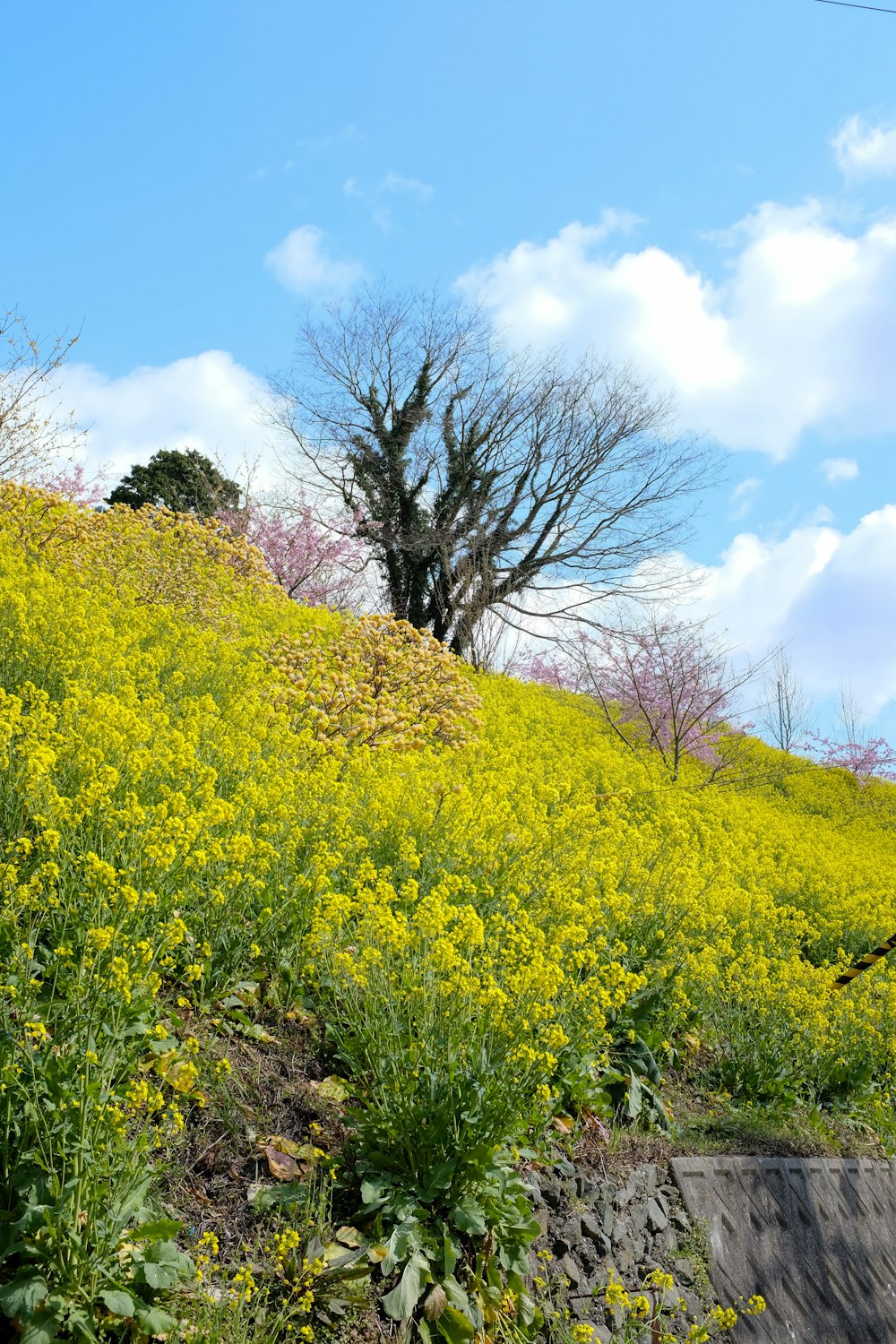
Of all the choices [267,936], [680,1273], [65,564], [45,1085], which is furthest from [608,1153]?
[65,564]

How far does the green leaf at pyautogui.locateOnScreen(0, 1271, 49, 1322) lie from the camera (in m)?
2.35

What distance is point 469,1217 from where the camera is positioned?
315 centimetres

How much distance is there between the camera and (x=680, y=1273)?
13.3 feet

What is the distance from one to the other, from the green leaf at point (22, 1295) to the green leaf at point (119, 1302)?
Result: 16cm

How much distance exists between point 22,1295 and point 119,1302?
0.81 ft

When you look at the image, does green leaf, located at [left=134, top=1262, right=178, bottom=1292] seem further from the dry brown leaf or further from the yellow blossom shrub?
the yellow blossom shrub

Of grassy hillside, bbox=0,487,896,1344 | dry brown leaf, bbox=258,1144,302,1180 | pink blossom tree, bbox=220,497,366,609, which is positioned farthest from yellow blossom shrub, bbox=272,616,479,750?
pink blossom tree, bbox=220,497,366,609

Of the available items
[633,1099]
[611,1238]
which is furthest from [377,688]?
[611,1238]

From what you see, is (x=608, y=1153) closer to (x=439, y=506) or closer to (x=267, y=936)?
(x=267, y=936)

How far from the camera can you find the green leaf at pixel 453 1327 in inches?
116

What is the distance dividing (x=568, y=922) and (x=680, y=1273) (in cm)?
167

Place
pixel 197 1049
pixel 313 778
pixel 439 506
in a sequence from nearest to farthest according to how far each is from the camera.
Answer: pixel 197 1049 → pixel 313 778 → pixel 439 506

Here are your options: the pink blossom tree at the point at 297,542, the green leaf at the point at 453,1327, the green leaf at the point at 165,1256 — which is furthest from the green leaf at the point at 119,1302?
the pink blossom tree at the point at 297,542

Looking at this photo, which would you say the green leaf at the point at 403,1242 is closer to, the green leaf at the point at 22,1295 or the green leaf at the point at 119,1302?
Answer: the green leaf at the point at 119,1302
